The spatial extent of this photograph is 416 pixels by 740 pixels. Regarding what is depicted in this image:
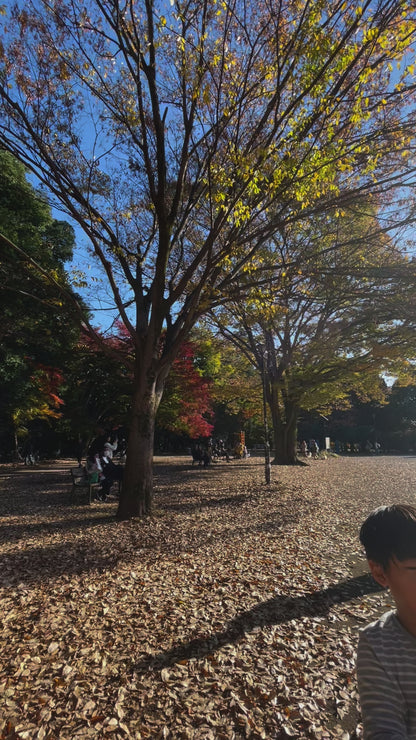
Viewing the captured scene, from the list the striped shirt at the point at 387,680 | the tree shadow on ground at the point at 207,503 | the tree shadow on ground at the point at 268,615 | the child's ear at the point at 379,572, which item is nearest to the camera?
the striped shirt at the point at 387,680

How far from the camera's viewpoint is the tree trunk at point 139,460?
7570 millimetres

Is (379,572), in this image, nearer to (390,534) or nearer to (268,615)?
(390,534)

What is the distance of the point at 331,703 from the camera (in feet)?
8.68

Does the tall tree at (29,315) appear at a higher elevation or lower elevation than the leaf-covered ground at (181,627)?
higher

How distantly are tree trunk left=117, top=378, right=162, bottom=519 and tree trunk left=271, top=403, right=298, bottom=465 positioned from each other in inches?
482

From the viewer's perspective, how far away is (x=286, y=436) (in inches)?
783

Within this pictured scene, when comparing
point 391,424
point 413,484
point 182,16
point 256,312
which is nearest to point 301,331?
point 413,484

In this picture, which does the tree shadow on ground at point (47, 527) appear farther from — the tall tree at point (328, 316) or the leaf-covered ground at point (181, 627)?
the tall tree at point (328, 316)

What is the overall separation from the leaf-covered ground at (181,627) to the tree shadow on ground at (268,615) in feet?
0.05

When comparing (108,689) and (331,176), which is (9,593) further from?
(331,176)

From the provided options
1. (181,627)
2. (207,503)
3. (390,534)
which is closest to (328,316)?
(207,503)

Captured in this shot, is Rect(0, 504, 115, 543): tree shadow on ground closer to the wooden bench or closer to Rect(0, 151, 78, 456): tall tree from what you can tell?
the wooden bench

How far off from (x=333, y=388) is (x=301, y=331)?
3995 millimetres

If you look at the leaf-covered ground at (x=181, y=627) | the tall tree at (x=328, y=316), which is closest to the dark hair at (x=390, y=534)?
the leaf-covered ground at (x=181, y=627)
